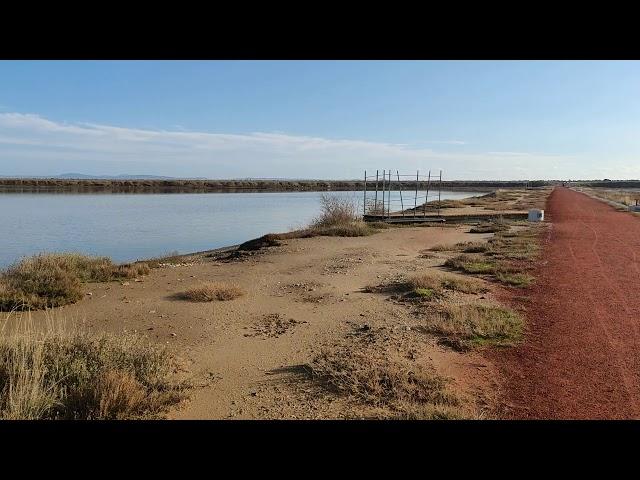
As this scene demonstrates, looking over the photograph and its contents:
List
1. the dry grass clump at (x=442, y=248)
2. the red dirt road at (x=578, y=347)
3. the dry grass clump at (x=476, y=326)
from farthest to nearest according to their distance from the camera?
the dry grass clump at (x=442, y=248) → the dry grass clump at (x=476, y=326) → the red dirt road at (x=578, y=347)

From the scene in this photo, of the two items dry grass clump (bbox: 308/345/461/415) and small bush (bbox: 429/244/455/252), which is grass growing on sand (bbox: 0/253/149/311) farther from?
small bush (bbox: 429/244/455/252)

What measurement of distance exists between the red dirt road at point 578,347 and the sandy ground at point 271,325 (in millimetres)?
434

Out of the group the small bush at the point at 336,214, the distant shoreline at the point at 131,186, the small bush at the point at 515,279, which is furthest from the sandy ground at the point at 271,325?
the distant shoreline at the point at 131,186

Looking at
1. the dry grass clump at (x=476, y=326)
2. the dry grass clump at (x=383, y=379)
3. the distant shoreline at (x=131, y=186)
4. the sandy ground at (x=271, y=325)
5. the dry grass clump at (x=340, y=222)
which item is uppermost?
the distant shoreline at (x=131, y=186)

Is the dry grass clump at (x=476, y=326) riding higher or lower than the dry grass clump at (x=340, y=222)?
lower

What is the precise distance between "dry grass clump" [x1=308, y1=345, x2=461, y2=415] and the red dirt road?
25.9 inches

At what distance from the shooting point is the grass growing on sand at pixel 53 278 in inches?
322

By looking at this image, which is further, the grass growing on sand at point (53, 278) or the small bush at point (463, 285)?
the small bush at point (463, 285)

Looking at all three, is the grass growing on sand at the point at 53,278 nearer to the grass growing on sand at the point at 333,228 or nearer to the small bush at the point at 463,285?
the grass growing on sand at the point at 333,228

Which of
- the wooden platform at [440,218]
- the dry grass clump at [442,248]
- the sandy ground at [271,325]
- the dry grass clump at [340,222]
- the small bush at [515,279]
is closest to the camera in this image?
the sandy ground at [271,325]

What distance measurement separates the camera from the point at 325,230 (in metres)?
20.1
